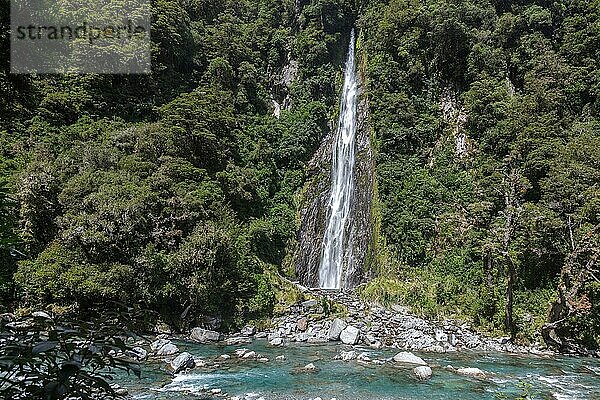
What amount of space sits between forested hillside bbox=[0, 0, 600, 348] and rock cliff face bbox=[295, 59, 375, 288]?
2.58 feet

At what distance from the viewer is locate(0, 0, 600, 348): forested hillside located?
15500mm

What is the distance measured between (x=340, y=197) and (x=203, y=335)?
1375 cm

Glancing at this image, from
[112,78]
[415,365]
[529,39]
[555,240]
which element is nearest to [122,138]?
[112,78]

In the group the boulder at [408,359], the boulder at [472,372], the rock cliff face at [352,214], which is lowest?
the boulder at [408,359]

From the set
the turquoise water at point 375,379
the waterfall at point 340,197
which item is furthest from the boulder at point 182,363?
the waterfall at point 340,197

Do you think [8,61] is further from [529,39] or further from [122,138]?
[529,39]

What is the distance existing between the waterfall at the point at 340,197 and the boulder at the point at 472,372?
40.7 feet

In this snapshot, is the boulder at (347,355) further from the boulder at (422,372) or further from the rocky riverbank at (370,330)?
the boulder at (422,372)

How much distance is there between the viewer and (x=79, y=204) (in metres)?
15.9

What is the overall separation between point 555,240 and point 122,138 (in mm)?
19783

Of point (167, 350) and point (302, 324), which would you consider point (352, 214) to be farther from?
point (167, 350)

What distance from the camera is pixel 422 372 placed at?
11.1 m

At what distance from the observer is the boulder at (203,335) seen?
605 inches

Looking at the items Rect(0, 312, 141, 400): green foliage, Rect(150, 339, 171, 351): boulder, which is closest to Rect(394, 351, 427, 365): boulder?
Rect(150, 339, 171, 351): boulder
